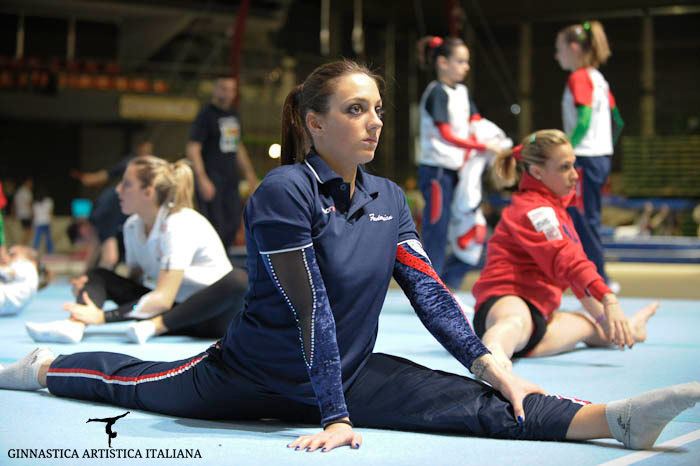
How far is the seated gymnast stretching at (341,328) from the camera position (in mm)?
1900

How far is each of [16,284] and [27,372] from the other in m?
2.20

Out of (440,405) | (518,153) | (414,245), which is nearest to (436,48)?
(518,153)

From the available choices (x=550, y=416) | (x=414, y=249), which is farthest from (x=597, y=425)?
(x=414, y=249)

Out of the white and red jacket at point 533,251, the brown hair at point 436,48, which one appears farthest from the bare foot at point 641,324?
the brown hair at point 436,48

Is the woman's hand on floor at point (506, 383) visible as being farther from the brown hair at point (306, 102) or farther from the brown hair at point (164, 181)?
the brown hair at point (164, 181)

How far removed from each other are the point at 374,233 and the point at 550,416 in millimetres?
527

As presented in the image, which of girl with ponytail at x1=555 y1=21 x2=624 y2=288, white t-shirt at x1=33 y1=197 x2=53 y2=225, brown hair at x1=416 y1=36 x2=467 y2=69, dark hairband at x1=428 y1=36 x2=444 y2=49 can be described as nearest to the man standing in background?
→ brown hair at x1=416 y1=36 x2=467 y2=69

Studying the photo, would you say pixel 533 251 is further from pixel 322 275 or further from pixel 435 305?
pixel 322 275

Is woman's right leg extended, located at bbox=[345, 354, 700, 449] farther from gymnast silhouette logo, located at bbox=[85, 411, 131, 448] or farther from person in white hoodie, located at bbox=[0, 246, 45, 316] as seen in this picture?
person in white hoodie, located at bbox=[0, 246, 45, 316]

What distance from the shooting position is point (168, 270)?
3.65m

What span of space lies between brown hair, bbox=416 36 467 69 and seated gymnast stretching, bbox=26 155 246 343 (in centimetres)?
199

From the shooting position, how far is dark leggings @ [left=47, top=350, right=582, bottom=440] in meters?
1.97

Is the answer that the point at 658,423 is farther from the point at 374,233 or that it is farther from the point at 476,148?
the point at 476,148

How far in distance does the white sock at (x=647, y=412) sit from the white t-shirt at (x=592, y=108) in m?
3.23
